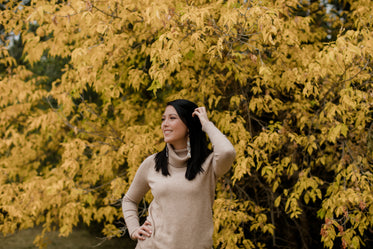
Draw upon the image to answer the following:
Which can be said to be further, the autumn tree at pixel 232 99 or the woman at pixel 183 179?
the autumn tree at pixel 232 99

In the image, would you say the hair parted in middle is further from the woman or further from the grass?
the grass

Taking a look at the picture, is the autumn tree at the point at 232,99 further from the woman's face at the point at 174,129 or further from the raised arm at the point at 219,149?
the raised arm at the point at 219,149

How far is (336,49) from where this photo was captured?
285 cm

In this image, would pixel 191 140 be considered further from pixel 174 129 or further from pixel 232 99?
pixel 232 99

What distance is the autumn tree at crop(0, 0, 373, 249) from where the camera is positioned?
3227mm

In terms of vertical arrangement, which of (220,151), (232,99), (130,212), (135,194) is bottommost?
(130,212)

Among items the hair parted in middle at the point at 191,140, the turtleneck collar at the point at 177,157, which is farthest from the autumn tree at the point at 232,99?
the turtleneck collar at the point at 177,157

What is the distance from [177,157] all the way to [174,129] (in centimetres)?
14

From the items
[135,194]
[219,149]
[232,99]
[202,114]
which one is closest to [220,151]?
[219,149]

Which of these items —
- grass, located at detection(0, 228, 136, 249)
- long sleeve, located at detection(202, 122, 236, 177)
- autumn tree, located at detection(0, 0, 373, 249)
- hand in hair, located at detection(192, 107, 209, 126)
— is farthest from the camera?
grass, located at detection(0, 228, 136, 249)

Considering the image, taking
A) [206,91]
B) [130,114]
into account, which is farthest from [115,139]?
[206,91]

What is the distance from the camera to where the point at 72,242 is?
7000 millimetres

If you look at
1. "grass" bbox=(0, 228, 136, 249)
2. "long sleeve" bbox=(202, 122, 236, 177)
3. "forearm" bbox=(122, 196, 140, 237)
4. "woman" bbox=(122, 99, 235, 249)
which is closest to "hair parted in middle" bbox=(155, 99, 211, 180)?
"woman" bbox=(122, 99, 235, 249)

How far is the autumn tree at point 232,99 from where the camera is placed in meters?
3.23
